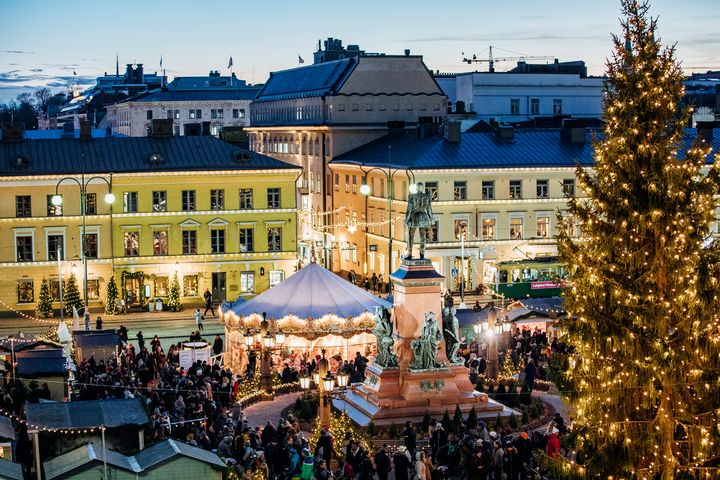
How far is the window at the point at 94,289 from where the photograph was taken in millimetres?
63875

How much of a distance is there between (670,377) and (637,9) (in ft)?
19.5

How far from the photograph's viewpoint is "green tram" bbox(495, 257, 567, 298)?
205 feet

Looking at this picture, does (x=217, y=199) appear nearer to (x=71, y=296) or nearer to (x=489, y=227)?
(x=71, y=296)

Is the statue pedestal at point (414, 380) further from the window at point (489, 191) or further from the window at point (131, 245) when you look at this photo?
the window at point (489, 191)

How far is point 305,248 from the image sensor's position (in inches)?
3024

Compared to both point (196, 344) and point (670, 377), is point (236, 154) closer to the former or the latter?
point (196, 344)

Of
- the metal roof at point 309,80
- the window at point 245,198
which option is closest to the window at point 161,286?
the window at point 245,198

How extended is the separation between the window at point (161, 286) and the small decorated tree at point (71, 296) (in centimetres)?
452

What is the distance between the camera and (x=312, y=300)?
1686 inches

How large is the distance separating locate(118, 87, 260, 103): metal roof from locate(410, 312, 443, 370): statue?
98.5 metres

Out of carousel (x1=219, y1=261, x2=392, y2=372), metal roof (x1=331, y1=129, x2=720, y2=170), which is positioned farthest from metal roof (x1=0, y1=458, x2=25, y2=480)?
metal roof (x1=331, y1=129, x2=720, y2=170)

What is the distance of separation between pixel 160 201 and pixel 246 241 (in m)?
4.78

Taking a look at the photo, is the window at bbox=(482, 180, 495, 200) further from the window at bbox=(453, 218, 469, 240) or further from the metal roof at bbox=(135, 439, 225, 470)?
the metal roof at bbox=(135, 439, 225, 470)

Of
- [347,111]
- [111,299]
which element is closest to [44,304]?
[111,299]
